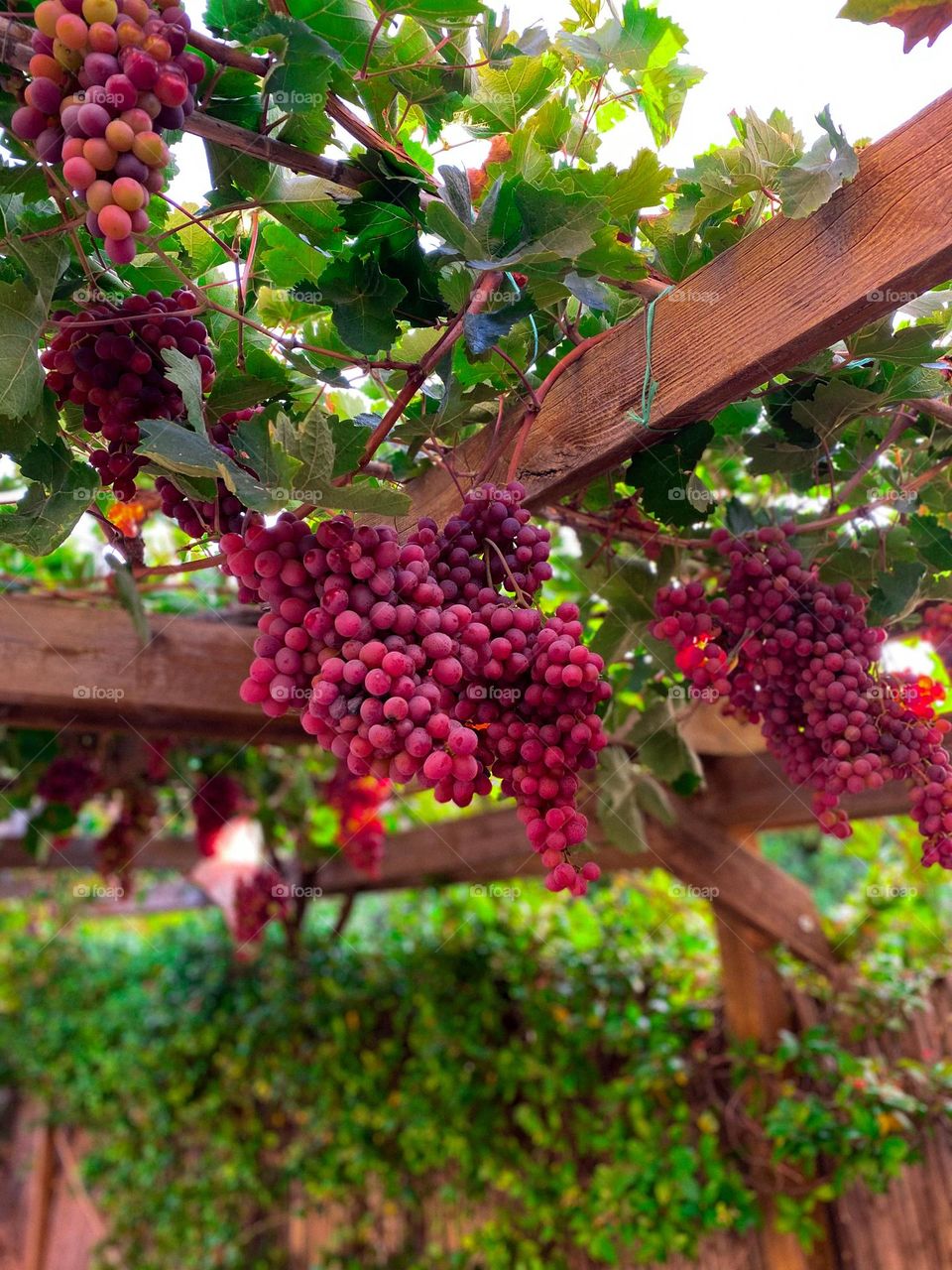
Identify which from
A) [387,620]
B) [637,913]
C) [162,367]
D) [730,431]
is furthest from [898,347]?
[637,913]

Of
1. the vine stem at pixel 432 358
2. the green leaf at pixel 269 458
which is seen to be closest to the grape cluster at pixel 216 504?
the green leaf at pixel 269 458

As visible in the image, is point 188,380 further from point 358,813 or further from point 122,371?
point 358,813

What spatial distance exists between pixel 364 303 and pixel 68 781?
1957mm

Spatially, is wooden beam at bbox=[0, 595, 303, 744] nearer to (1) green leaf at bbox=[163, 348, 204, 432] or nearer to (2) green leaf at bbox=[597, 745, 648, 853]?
(2) green leaf at bbox=[597, 745, 648, 853]

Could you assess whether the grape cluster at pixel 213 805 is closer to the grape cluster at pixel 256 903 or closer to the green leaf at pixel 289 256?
the grape cluster at pixel 256 903

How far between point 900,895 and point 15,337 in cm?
252

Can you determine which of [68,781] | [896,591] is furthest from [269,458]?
[68,781]

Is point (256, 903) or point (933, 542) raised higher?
point (256, 903)

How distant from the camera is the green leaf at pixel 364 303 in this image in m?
1.07

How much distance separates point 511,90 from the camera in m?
1.13

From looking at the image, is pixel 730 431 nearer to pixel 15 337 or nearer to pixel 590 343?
pixel 590 343

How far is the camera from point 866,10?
78 centimetres

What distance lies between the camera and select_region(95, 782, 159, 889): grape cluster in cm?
293

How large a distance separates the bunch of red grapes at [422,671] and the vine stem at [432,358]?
12cm
